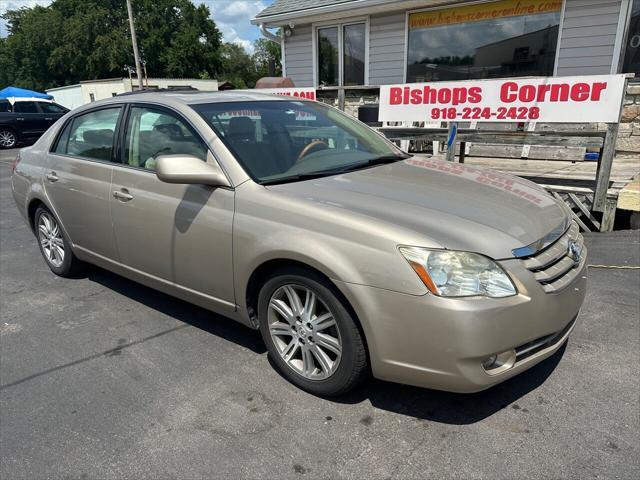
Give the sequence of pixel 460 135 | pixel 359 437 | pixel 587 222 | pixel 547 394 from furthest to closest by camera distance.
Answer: pixel 460 135 < pixel 587 222 < pixel 547 394 < pixel 359 437

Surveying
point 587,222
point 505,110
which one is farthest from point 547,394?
point 505,110

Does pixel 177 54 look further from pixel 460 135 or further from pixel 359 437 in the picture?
pixel 359 437

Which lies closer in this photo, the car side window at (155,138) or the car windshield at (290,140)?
the car windshield at (290,140)

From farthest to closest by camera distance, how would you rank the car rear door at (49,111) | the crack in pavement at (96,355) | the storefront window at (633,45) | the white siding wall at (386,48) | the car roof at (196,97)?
the car rear door at (49,111)
the white siding wall at (386,48)
the storefront window at (633,45)
the car roof at (196,97)
the crack in pavement at (96,355)

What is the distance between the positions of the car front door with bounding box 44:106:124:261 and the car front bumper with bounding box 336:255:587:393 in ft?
7.51

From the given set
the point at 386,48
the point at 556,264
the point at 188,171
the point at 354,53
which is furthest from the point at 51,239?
the point at 354,53

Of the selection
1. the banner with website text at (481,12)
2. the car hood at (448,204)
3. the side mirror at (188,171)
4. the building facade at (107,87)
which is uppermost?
the banner with website text at (481,12)

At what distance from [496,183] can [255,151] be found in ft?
5.12

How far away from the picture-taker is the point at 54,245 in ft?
15.3

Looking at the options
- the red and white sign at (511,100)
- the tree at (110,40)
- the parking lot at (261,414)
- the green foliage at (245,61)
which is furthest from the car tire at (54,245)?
the green foliage at (245,61)

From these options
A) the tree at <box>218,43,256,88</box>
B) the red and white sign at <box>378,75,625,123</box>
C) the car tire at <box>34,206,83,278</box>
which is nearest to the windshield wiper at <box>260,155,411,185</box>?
the car tire at <box>34,206,83,278</box>

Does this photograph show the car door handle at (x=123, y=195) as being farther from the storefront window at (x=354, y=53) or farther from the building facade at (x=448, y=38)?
the storefront window at (x=354, y=53)

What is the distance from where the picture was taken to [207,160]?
3012 millimetres

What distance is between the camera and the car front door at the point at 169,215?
9.67 ft
